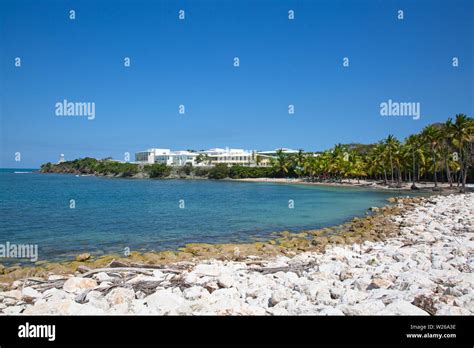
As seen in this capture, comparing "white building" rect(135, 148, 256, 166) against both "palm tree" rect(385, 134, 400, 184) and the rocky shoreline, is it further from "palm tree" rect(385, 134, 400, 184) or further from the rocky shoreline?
the rocky shoreline

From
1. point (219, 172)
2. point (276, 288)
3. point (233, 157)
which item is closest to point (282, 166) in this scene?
point (219, 172)

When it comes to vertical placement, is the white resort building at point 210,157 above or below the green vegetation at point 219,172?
above

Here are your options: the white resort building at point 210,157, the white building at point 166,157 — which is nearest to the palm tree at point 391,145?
the white resort building at point 210,157

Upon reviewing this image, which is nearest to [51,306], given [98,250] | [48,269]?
[48,269]

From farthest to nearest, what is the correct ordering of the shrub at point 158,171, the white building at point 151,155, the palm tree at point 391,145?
the white building at point 151,155
the shrub at point 158,171
the palm tree at point 391,145

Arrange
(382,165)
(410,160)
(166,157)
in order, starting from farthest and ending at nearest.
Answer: (166,157)
(382,165)
(410,160)

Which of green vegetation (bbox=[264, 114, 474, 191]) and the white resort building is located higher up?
the white resort building

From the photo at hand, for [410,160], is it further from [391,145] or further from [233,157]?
[233,157]

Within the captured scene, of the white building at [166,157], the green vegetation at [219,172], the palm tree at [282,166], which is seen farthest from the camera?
the white building at [166,157]

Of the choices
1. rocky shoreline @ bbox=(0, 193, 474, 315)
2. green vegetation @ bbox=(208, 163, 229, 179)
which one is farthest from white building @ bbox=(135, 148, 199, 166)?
rocky shoreline @ bbox=(0, 193, 474, 315)

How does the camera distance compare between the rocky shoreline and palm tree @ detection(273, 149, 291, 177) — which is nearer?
the rocky shoreline

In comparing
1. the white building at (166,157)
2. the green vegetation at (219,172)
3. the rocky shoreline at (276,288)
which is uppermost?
the white building at (166,157)

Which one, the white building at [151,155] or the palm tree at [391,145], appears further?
the white building at [151,155]

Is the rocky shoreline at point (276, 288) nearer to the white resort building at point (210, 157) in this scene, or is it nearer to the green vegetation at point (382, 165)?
the green vegetation at point (382, 165)
